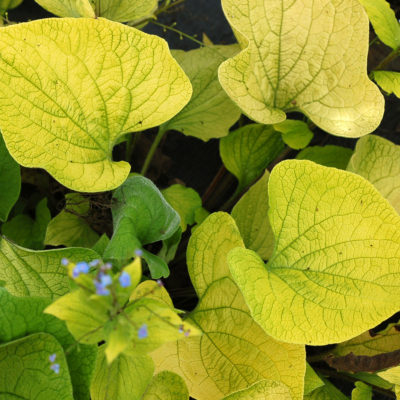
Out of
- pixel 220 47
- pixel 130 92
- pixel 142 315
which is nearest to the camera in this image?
pixel 142 315

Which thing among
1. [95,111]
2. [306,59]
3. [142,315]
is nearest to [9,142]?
A: [95,111]

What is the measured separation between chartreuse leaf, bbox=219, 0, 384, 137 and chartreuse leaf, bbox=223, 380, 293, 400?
24 cm

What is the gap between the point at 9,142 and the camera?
396mm

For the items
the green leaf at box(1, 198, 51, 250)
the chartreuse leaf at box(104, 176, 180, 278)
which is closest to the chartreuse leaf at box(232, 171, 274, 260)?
the chartreuse leaf at box(104, 176, 180, 278)

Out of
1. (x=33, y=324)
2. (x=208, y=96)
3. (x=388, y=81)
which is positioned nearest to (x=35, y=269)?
(x=33, y=324)

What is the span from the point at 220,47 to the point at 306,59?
0.12 meters

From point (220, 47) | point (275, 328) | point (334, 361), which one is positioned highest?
point (220, 47)

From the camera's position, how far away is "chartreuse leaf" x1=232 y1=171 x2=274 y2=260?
1.73 ft

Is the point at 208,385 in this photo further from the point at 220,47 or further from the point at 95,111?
the point at 220,47

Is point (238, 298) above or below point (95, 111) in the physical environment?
below

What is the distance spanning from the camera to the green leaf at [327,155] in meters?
0.58

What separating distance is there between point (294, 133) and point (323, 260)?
17 cm

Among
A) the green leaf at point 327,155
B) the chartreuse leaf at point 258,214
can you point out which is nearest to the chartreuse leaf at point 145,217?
the chartreuse leaf at point 258,214

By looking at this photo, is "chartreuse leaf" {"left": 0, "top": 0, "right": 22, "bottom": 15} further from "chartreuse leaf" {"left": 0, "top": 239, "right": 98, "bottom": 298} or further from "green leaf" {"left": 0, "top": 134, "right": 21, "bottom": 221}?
"chartreuse leaf" {"left": 0, "top": 239, "right": 98, "bottom": 298}
